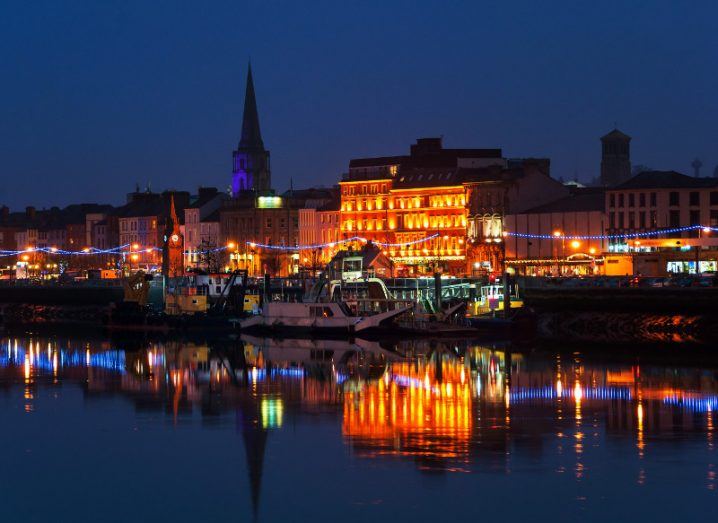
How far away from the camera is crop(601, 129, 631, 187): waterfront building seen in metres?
174

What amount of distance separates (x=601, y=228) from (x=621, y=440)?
267 ft

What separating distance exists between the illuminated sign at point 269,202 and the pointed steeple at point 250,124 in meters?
25.5

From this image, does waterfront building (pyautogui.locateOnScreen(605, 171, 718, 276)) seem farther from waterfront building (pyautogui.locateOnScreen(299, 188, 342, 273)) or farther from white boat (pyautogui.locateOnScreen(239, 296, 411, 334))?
waterfront building (pyautogui.locateOnScreen(299, 188, 342, 273))

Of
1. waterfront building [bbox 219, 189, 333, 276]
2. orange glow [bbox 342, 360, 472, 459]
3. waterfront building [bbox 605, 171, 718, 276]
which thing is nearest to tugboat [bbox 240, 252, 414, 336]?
orange glow [bbox 342, 360, 472, 459]

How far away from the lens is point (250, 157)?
179000 millimetres

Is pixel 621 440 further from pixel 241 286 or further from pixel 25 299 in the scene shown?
pixel 25 299

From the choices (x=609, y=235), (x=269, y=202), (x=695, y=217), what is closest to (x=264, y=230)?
(x=269, y=202)

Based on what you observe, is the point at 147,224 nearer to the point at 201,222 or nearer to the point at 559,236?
the point at 201,222

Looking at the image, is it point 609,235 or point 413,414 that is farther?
point 609,235

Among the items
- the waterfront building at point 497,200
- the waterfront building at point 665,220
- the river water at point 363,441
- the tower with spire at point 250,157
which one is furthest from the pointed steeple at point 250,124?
the river water at point 363,441

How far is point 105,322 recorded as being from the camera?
90.4 metres

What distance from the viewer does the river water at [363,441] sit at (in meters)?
28.5

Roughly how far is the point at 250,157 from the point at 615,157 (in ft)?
143

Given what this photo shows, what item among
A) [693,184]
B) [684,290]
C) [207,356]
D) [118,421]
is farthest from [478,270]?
[118,421]
